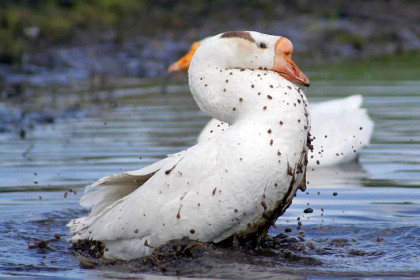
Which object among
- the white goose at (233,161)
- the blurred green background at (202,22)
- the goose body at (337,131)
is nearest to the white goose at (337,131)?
the goose body at (337,131)

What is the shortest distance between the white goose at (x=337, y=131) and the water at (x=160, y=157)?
170 mm

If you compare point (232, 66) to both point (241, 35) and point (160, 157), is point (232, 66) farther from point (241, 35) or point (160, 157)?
point (160, 157)

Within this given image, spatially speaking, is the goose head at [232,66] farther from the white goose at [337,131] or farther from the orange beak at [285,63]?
the white goose at [337,131]

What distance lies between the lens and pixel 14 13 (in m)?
21.2

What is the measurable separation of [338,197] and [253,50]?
289 cm

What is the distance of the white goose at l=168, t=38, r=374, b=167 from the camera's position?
34.4 feet

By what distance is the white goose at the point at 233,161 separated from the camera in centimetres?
586

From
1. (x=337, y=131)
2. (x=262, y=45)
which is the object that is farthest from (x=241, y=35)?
(x=337, y=131)

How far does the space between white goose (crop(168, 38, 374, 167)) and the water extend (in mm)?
170

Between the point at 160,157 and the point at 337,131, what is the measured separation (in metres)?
2.15

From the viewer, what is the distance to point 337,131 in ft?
36.4

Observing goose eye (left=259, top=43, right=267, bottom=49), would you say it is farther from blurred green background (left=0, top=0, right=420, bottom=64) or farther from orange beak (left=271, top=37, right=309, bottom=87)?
blurred green background (left=0, top=0, right=420, bottom=64)

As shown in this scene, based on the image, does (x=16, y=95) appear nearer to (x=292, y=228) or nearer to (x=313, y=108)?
(x=313, y=108)

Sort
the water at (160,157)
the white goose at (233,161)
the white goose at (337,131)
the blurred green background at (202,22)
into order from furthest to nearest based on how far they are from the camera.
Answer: the blurred green background at (202,22)
the white goose at (337,131)
the water at (160,157)
the white goose at (233,161)
